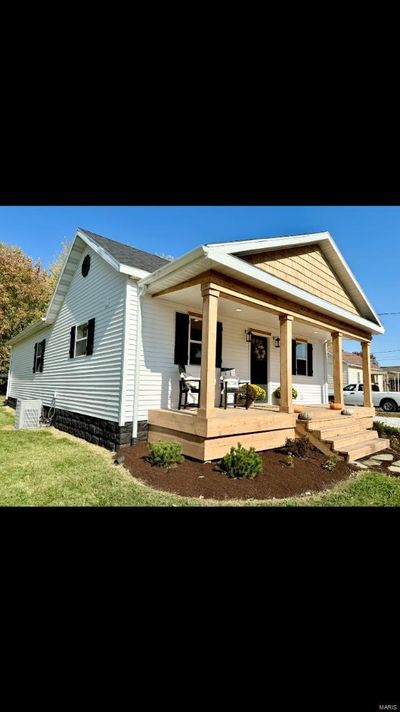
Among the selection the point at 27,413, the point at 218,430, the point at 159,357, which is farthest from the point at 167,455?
the point at 27,413

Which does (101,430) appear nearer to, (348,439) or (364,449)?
(348,439)

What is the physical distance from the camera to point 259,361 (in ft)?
32.4

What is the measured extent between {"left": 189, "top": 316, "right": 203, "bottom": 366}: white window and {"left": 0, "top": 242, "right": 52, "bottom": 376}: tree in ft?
61.5

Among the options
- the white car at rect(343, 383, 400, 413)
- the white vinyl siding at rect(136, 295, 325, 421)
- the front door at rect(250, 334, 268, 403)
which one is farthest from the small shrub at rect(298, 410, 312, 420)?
the white car at rect(343, 383, 400, 413)

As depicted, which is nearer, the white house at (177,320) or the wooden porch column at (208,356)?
the wooden porch column at (208,356)

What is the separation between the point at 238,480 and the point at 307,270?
18.4 ft

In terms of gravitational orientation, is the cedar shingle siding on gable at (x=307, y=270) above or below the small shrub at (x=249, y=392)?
above

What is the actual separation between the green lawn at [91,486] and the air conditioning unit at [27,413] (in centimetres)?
318

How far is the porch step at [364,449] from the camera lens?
20.3 ft

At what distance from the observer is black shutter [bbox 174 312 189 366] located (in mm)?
7395

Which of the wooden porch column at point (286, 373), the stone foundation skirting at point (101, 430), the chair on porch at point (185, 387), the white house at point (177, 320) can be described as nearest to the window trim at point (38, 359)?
the white house at point (177, 320)

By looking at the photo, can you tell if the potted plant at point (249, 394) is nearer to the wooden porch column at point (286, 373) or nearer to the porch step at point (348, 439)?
the wooden porch column at point (286, 373)
